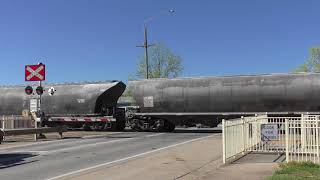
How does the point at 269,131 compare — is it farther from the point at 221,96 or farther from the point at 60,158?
the point at 221,96

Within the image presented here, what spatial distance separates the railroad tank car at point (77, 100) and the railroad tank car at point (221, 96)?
5.66 feet

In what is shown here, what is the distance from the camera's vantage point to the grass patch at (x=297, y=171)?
11023 mm

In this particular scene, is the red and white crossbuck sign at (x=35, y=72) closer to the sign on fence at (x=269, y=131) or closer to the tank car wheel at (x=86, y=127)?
the tank car wheel at (x=86, y=127)

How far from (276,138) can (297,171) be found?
14.5 feet

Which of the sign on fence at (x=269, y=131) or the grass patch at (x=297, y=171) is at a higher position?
the sign on fence at (x=269, y=131)

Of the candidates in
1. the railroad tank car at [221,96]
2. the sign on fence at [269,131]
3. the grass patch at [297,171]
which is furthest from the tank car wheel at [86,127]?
the grass patch at [297,171]

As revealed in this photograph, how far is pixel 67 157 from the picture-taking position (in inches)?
699

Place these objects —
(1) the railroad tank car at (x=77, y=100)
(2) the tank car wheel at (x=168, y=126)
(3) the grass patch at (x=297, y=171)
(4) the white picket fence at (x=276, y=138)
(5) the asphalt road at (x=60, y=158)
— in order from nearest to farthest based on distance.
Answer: (3) the grass patch at (x=297, y=171), (5) the asphalt road at (x=60, y=158), (4) the white picket fence at (x=276, y=138), (2) the tank car wheel at (x=168, y=126), (1) the railroad tank car at (x=77, y=100)

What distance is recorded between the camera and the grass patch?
11.0 meters

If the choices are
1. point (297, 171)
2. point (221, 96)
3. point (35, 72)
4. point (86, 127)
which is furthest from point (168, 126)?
point (297, 171)

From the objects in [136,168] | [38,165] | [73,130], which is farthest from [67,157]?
[73,130]

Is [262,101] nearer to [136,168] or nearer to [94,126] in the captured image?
[94,126]

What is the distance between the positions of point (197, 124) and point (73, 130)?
29.5 ft

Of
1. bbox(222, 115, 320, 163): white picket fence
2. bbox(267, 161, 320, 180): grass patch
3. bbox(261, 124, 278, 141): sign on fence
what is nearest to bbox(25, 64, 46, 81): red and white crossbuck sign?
bbox(222, 115, 320, 163): white picket fence
